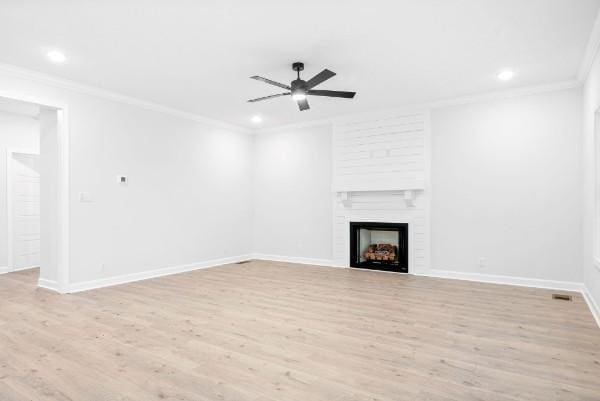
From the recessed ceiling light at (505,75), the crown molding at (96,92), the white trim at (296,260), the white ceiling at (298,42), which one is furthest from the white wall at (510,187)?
the crown molding at (96,92)

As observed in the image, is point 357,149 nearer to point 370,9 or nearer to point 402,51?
point 402,51

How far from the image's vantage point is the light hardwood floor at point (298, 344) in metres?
2.19

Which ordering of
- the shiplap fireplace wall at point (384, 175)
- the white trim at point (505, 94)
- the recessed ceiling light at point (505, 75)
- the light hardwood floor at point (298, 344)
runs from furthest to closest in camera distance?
the shiplap fireplace wall at point (384, 175), the white trim at point (505, 94), the recessed ceiling light at point (505, 75), the light hardwood floor at point (298, 344)

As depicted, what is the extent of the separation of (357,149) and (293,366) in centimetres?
455

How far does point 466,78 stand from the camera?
15.1 ft

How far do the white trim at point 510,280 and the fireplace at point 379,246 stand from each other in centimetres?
56

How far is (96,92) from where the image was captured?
16.3 feet

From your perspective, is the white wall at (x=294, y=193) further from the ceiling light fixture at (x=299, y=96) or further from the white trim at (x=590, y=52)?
the white trim at (x=590, y=52)

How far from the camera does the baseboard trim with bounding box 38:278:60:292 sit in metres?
4.69

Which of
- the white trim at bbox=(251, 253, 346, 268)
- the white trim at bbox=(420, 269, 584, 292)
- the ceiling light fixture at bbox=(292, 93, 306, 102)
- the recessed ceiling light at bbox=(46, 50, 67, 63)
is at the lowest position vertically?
the white trim at bbox=(251, 253, 346, 268)

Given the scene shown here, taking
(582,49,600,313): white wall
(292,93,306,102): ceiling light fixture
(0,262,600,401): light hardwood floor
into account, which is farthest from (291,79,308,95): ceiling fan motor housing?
(582,49,600,313): white wall

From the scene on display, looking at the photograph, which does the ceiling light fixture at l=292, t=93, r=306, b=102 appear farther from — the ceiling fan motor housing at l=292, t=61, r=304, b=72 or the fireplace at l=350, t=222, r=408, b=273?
the fireplace at l=350, t=222, r=408, b=273

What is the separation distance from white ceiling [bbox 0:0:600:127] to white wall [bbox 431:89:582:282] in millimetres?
493

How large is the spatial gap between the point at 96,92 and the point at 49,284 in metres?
2.67
